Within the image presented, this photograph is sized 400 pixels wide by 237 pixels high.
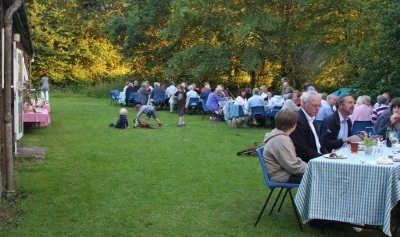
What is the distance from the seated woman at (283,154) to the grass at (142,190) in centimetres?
57

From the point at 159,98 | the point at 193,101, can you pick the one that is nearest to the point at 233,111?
the point at 193,101

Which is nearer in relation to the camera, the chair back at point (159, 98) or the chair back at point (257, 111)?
the chair back at point (257, 111)

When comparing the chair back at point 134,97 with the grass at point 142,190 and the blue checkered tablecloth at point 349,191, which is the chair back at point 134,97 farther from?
the blue checkered tablecloth at point 349,191

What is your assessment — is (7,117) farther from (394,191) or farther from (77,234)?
(394,191)

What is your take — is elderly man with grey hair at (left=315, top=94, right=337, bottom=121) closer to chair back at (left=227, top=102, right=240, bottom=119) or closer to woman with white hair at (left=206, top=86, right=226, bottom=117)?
chair back at (left=227, top=102, right=240, bottom=119)

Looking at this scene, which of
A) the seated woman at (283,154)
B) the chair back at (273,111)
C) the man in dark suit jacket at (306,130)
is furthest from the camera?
the chair back at (273,111)

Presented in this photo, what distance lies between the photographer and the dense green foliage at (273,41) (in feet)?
59.2

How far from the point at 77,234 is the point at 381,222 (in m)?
2.92

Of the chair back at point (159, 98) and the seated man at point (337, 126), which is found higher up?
the seated man at point (337, 126)

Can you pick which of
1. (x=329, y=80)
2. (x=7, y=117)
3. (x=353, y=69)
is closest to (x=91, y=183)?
(x=7, y=117)

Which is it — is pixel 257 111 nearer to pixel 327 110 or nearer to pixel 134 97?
pixel 327 110

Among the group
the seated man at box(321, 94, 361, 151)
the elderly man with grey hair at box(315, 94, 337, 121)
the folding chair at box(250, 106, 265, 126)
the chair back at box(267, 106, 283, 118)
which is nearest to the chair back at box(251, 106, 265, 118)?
the folding chair at box(250, 106, 265, 126)

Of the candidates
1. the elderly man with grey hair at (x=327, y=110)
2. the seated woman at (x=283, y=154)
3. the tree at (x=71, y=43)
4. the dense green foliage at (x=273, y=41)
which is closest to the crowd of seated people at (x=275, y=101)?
the elderly man with grey hair at (x=327, y=110)

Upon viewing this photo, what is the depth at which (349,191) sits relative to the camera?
510cm
